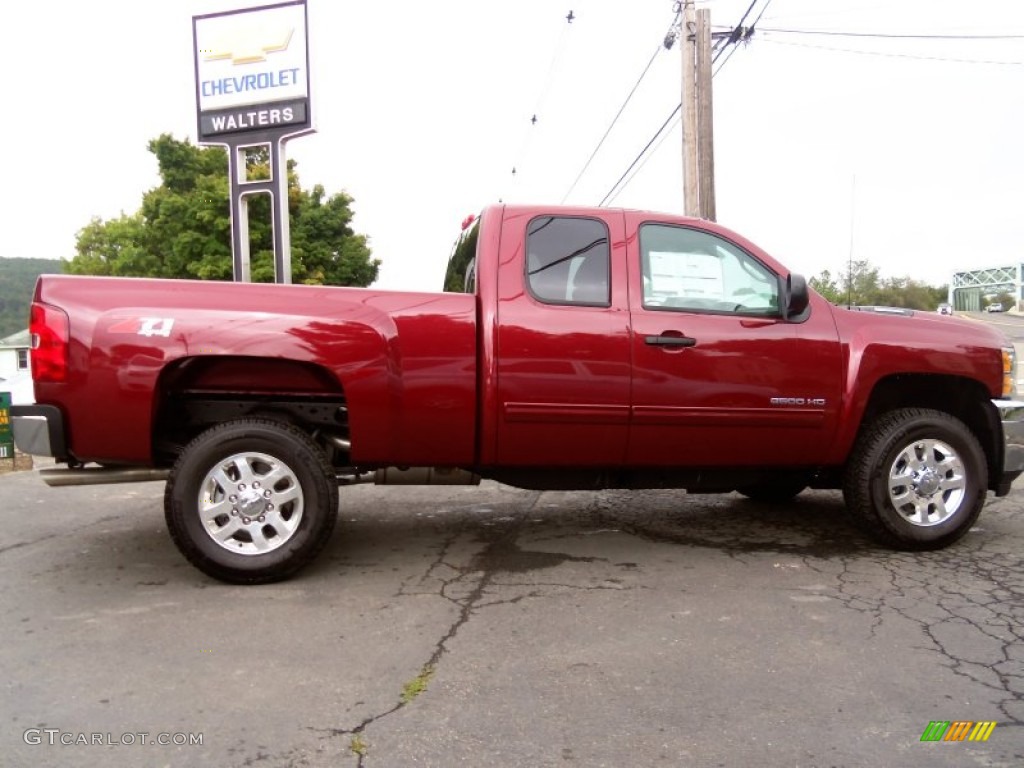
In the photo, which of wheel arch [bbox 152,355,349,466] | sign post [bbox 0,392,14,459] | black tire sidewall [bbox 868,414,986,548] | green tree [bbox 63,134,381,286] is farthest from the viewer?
green tree [bbox 63,134,381,286]

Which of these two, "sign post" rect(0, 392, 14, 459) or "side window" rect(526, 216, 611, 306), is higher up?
"side window" rect(526, 216, 611, 306)

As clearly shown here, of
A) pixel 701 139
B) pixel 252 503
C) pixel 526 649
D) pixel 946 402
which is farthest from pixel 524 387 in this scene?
pixel 701 139

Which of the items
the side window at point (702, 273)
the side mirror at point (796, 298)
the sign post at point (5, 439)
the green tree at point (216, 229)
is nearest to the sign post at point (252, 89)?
the sign post at point (5, 439)

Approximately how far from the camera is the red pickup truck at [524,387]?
3.90 metres

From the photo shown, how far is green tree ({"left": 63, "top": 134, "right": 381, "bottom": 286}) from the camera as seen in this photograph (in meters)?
31.7

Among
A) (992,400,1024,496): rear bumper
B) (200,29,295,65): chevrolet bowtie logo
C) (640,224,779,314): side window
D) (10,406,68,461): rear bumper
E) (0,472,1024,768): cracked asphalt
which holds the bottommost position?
(0,472,1024,768): cracked asphalt

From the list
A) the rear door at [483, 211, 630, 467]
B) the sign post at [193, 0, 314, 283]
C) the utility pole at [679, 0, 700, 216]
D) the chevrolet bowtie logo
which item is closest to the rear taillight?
the rear door at [483, 211, 630, 467]

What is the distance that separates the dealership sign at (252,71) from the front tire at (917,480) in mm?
10544

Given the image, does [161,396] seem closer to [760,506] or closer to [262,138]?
[760,506]

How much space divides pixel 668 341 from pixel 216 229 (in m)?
31.3

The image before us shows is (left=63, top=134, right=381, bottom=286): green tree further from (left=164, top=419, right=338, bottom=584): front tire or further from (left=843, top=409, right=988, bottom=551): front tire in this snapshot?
(left=843, top=409, right=988, bottom=551): front tire

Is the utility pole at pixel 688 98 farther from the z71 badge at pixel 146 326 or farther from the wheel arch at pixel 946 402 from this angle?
the z71 badge at pixel 146 326

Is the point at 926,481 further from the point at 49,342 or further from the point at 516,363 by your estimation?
the point at 49,342

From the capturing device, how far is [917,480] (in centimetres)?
456
